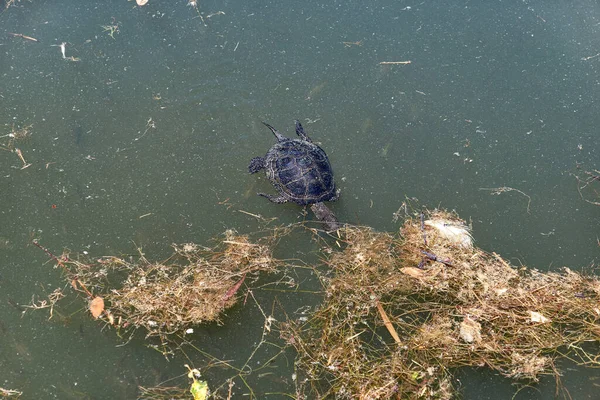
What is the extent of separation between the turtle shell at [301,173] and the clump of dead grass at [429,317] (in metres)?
0.38

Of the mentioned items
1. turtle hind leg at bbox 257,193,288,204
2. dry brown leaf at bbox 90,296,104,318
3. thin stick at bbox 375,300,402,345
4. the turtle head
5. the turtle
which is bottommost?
thin stick at bbox 375,300,402,345

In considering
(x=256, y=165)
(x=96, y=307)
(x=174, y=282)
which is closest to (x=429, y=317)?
(x=256, y=165)

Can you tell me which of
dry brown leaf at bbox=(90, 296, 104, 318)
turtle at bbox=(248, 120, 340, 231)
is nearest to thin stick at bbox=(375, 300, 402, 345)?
turtle at bbox=(248, 120, 340, 231)

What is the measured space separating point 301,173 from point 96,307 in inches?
66.2

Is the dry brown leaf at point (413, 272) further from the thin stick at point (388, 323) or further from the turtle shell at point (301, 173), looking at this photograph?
the turtle shell at point (301, 173)

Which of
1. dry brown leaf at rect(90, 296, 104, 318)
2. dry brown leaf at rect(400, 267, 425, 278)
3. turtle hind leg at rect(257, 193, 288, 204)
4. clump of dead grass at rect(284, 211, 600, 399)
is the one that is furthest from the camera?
turtle hind leg at rect(257, 193, 288, 204)

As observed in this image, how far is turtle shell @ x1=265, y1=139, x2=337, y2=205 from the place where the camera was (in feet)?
11.2

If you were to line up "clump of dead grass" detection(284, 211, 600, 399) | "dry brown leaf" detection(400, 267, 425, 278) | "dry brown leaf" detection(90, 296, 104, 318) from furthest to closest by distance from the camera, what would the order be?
"dry brown leaf" detection(400, 267, 425, 278), "dry brown leaf" detection(90, 296, 104, 318), "clump of dead grass" detection(284, 211, 600, 399)

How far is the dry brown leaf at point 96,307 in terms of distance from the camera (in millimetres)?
3152

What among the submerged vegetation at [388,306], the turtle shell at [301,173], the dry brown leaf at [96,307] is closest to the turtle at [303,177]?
the turtle shell at [301,173]

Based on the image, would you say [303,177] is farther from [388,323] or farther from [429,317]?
[429,317]

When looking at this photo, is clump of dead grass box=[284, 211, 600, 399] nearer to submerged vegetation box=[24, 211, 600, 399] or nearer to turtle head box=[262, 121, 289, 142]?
submerged vegetation box=[24, 211, 600, 399]

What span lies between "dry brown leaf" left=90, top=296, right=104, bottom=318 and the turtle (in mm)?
1319

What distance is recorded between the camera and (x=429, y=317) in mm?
3295
